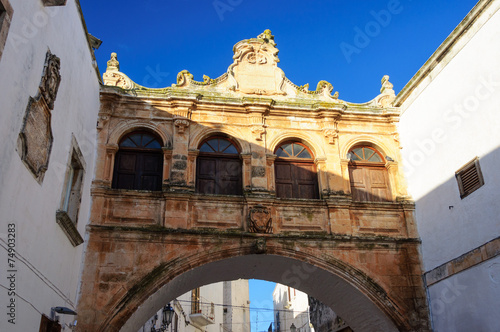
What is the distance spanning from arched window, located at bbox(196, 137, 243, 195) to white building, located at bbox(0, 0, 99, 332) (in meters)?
2.21

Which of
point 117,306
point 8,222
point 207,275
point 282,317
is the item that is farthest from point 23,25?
point 282,317

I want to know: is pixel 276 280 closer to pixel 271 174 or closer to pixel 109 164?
pixel 271 174

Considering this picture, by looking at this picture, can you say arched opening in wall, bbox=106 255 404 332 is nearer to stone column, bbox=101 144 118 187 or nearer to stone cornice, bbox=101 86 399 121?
stone column, bbox=101 144 118 187

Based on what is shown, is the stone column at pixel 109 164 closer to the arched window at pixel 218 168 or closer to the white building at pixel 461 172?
the arched window at pixel 218 168

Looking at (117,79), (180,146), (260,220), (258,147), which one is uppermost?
(117,79)

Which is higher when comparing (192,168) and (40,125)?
(192,168)

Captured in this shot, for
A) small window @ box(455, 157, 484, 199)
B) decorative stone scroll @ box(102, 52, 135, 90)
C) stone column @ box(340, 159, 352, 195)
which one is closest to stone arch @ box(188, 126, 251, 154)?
decorative stone scroll @ box(102, 52, 135, 90)

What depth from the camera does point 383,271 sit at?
959 centimetres

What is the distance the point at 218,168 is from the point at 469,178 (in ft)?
15.5

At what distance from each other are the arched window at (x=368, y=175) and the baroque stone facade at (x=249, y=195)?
0.08 feet

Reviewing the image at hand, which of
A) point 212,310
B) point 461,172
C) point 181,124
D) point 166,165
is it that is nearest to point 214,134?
point 181,124

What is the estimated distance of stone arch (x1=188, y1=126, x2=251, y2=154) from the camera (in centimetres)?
1028

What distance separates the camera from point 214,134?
10.6 metres

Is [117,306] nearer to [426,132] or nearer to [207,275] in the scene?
[207,275]
